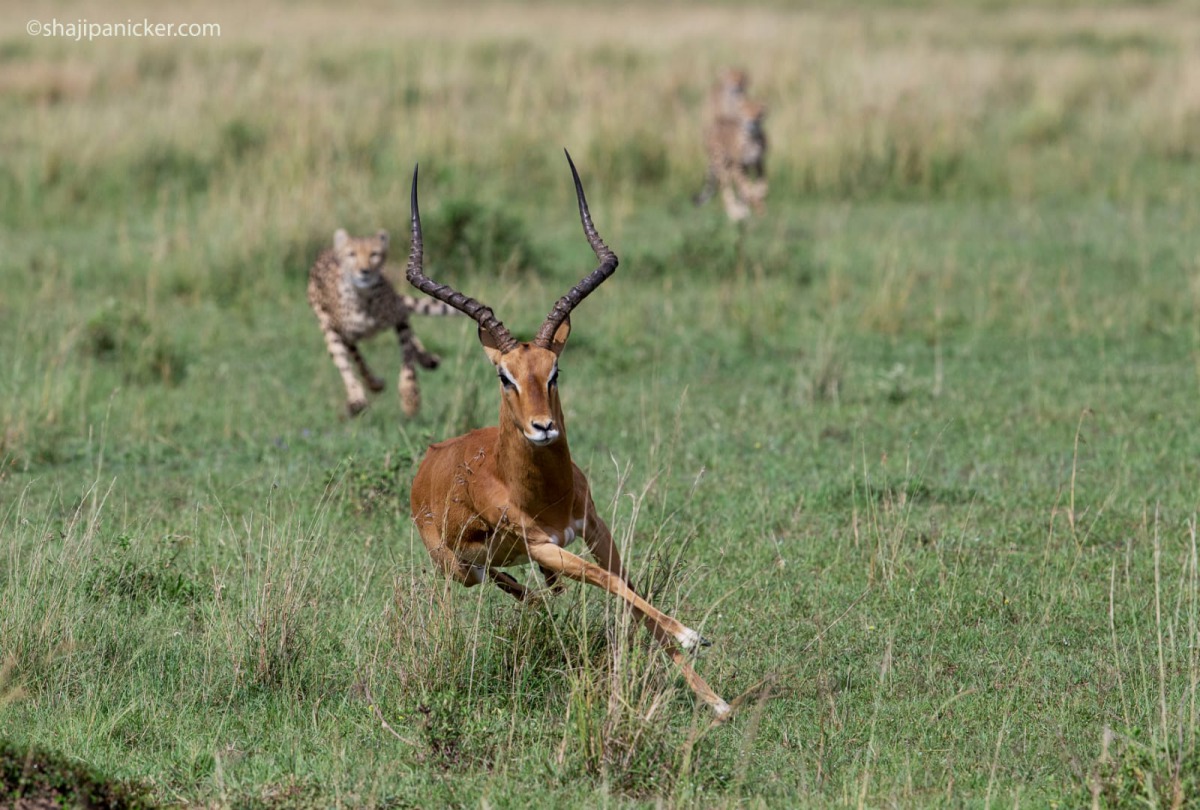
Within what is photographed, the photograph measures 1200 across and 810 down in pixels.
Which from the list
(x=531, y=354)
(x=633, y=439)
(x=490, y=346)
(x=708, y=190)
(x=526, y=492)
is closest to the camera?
(x=531, y=354)

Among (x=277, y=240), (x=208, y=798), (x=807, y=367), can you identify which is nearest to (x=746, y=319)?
(x=807, y=367)

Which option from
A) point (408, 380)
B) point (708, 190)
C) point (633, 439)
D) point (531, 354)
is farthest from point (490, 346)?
point (708, 190)

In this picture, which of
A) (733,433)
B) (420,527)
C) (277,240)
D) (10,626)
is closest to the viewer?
(10,626)

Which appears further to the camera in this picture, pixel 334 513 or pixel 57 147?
pixel 57 147

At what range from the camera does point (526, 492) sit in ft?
19.2

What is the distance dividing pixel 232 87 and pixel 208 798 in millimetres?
15754

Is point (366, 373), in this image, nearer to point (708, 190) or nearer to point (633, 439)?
point (633, 439)

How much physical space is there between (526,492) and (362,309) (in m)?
4.56

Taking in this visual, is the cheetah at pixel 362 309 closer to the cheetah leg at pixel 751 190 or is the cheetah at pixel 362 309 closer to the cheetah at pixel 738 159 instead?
the cheetah at pixel 738 159

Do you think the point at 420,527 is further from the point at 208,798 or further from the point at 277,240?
the point at 277,240

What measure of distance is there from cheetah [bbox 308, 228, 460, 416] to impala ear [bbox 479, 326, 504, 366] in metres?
3.92

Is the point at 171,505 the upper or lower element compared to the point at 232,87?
lower

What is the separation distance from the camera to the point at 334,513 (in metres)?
7.91

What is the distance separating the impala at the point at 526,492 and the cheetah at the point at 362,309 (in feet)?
12.0
